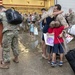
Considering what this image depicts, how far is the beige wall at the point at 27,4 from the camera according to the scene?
88.6ft

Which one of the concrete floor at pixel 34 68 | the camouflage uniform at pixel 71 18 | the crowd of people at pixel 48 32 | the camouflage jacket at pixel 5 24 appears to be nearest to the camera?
the concrete floor at pixel 34 68

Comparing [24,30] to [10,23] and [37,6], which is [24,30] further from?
[10,23]

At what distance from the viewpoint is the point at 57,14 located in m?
8.91

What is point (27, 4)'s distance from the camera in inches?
1083

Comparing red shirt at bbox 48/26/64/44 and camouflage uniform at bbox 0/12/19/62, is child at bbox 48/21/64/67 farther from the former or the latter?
camouflage uniform at bbox 0/12/19/62

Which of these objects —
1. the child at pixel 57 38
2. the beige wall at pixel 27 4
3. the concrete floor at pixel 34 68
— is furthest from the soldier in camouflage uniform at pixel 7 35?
the beige wall at pixel 27 4

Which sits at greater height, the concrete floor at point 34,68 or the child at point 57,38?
the child at point 57,38

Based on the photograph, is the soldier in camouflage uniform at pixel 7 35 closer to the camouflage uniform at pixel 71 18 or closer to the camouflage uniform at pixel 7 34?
the camouflage uniform at pixel 7 34

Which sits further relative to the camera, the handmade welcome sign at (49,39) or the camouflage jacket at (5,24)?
the handmade welcome sign at (49,39)

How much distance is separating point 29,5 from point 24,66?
1899 centimetres

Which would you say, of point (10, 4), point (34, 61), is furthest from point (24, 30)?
point (34, 61)

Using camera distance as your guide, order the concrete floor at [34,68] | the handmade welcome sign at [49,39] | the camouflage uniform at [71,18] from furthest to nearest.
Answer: the camouflage uniform at [71,18]
the handmade welcome sign at [49,39]
the concrete floor at [34,68]

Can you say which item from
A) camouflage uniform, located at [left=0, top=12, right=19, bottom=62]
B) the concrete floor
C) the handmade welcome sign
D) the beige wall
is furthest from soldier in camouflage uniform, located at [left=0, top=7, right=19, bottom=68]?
the beige wall

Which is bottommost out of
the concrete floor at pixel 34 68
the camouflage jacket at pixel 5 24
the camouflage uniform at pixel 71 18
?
the camouflage uniform at pixel 71 18
